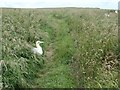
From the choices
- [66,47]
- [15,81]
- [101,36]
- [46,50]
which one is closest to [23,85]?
[15,81]

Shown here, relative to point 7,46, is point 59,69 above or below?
below

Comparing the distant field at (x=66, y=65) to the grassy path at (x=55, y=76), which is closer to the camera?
the distant field at (x=66, y=65)

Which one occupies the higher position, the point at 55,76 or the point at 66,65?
the point at 66,65

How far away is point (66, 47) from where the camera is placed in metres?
11.0

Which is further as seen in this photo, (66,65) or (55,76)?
(66,65)

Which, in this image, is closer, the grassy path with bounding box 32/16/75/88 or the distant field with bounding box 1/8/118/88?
the distant field with bounding box 1/8/118/88

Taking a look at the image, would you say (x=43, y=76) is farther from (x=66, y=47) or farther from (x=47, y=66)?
(x=66, y=47)

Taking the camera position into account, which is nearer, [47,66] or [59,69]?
[59,69]

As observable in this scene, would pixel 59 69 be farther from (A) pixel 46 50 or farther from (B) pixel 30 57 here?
(A) pixel 46 50

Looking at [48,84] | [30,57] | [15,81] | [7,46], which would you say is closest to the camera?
[15,81]

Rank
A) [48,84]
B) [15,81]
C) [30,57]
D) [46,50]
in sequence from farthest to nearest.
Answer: [46,50] → [30,57] → [48,84] → [15,81]

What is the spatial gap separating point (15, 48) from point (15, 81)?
1808mm

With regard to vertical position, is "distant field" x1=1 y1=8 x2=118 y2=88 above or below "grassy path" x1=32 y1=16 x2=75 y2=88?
above

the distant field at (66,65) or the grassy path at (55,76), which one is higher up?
the distant field at (66,65)
